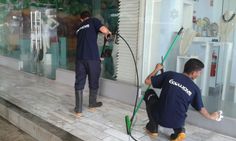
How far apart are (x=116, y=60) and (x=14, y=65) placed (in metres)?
3.75

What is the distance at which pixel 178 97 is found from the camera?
2701 millimetres

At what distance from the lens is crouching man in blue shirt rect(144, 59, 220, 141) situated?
2674 mm

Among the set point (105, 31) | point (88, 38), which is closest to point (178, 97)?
point (105, 31)

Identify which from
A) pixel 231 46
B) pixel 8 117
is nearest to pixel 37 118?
pixel 8 117

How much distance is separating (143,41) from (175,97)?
5.54 feet

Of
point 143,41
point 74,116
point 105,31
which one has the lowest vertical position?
point 74,116

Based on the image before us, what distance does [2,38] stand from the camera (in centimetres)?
792

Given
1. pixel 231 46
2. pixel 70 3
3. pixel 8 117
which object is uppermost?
pixel 70 3

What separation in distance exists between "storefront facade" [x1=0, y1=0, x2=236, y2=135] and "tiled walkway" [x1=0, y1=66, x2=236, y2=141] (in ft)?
0.95

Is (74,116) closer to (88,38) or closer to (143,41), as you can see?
(88,38)

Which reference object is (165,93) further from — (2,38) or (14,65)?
(2,38)

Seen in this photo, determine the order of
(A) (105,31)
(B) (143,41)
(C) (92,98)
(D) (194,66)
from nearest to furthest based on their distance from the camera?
(D) (194,66)
(A) (105,31)
(C) (92,98)
(B) (143,41)

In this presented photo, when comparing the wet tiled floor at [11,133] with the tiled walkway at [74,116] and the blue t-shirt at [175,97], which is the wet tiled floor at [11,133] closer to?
the tiled walkway at [74,116]

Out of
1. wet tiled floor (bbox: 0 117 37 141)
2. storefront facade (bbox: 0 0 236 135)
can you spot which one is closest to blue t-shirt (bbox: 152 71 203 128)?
storefront facade (bbox: 0 0 236 135)
